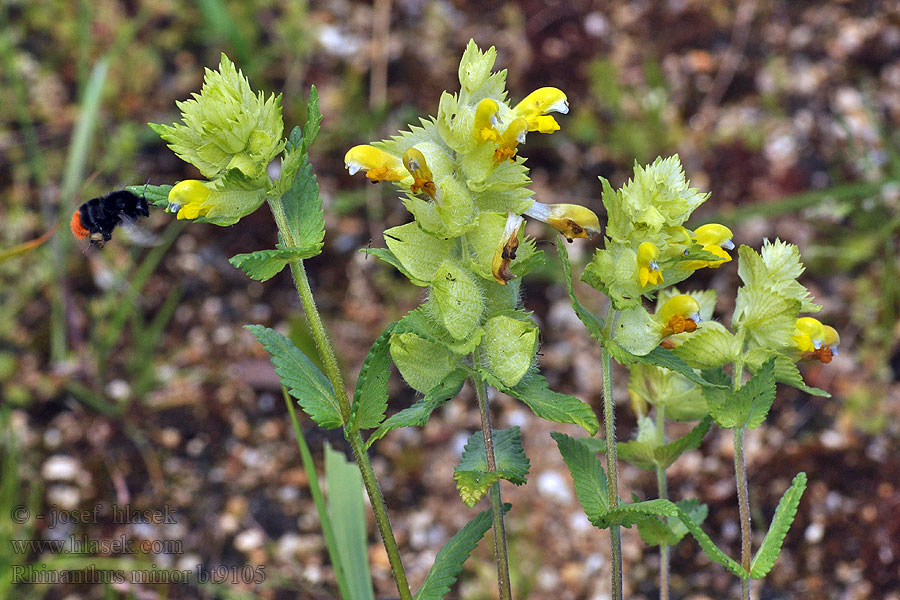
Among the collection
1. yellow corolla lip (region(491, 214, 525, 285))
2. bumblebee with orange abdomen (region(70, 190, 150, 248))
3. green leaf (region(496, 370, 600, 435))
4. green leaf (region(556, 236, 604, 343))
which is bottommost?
green leaf (region(496, 370, 600, 435))

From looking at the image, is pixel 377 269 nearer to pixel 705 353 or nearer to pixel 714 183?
pixel 714 183

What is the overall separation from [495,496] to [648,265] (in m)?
0.34

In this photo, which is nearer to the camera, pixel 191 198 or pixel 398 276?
pixel 191 198

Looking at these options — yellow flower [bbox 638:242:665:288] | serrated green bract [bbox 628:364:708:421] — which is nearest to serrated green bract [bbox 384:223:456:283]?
yellow flower [bbox 638:242:665:288]

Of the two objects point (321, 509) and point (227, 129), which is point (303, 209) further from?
point (321, 509)

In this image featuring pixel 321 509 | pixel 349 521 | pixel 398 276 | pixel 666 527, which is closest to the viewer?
pixel 666 527

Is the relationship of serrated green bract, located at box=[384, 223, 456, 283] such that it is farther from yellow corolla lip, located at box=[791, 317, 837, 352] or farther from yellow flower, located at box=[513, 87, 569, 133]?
yellow corolla lip, located at box=[791, 317, 837, 352]

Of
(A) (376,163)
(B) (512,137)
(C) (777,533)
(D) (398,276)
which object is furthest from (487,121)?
(D) (398,276)

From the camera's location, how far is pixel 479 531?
105 cm

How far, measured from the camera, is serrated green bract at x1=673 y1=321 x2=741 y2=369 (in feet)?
3.09

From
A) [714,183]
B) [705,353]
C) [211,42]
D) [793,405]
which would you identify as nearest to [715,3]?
[714,183]

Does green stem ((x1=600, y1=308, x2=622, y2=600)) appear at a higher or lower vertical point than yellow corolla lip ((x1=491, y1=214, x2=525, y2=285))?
lower

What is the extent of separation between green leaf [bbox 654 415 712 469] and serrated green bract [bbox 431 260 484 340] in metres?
0.32

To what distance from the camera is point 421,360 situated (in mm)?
916
